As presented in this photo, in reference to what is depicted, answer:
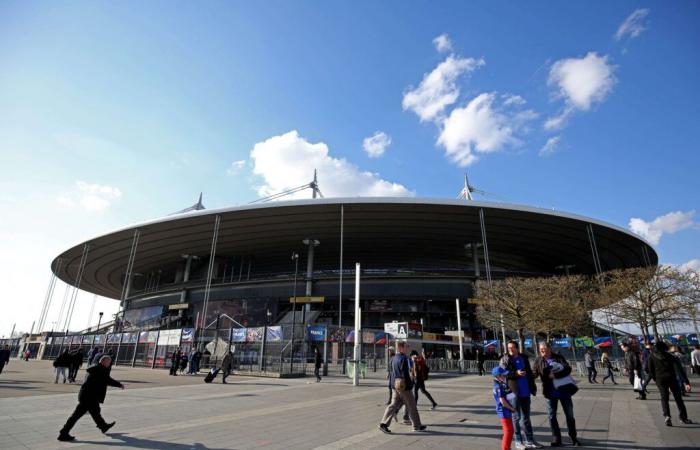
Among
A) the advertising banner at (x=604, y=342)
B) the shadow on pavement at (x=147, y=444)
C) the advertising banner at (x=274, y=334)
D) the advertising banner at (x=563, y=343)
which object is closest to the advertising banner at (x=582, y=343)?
the advertising banner at (x=563, y=343)

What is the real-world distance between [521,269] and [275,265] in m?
41.4

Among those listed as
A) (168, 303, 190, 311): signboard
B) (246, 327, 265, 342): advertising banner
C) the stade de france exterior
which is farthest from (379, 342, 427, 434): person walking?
(168, 303, 190, 311): signboard

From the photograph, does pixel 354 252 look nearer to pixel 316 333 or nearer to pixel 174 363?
pixel 316 333

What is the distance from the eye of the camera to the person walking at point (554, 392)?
558 centimetres

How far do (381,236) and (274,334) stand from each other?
102 ft

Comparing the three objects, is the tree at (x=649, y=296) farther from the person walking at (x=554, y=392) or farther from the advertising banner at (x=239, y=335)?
the advertising banner at (x=239, y=335)

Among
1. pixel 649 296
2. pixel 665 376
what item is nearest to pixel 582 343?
pixel 649 296

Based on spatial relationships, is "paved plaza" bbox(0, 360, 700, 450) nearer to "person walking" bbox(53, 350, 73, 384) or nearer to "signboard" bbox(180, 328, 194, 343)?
"person walking" bbox(53, 350, 73, 384)

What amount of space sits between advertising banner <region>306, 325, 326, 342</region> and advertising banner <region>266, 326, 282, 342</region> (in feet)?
9.62

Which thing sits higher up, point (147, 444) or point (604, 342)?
point (604, 342)

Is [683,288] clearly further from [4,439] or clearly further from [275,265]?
[275,265]

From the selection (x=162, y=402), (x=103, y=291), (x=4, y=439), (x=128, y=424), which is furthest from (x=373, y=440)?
(x=103, y=291)

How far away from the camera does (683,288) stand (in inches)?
874

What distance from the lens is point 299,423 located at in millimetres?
7379
